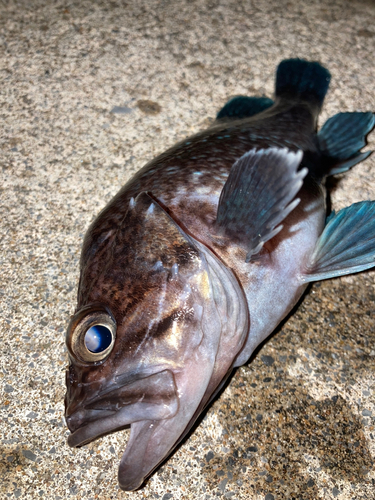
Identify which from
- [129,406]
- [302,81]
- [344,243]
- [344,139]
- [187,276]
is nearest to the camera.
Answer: [129,406]

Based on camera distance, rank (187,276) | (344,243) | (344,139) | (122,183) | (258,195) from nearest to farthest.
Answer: (187,276)
(258,195)
(344,243)
(344,139)
(122,183)

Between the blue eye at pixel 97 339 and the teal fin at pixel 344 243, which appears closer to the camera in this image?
the blue eye at pixel 97 339

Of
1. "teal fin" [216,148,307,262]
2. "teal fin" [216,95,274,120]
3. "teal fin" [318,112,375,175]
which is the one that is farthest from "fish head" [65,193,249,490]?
"teal fin" [216,95,274,120]

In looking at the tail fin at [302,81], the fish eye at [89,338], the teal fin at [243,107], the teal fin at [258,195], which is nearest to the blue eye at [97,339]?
the fish eye at [89,338]

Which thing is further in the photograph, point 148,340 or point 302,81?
point 302,81

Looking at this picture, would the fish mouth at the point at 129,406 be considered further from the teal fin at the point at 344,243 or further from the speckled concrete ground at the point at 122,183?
the teal fin at the point at 344,243

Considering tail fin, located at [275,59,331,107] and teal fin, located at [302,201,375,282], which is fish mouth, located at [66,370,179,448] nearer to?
teal fin, located at [302,201,375,282]

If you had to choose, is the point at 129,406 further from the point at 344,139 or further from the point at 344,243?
the point at 344,139

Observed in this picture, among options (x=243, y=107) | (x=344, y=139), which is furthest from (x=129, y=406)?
(x=243, y=107)
